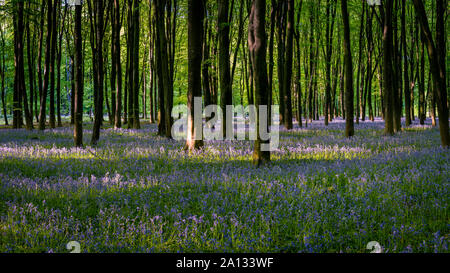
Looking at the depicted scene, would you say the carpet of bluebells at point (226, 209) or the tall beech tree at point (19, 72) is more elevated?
the tall beech tree at point (19, 72)

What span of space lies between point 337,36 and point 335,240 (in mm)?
33021

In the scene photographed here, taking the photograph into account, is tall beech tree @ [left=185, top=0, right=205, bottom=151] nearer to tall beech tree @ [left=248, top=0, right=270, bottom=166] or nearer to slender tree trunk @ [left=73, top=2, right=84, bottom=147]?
tall beech tree @ [left=248, top=0, right=270, bottom=166]

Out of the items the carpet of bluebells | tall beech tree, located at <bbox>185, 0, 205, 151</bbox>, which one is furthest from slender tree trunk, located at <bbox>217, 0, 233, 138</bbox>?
the carpet of bluebells

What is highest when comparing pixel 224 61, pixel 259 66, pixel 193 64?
pixel 224 61

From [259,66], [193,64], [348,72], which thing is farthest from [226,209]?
[348,72]

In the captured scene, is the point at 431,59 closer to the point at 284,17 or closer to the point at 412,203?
the point at 412,203

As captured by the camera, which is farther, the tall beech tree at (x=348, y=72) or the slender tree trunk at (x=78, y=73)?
the tall beech tree at (x=348, y=72)

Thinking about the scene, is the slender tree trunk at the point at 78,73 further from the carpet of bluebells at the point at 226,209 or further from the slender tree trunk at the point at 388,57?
the slender tree trunk at the point at 388,57

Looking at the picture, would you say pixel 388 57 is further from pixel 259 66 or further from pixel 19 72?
pixel 19 72

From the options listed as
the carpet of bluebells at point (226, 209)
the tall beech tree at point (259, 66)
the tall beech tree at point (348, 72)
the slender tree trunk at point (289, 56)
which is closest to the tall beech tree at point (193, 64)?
the carpet of bluebells at point (226, 209)
